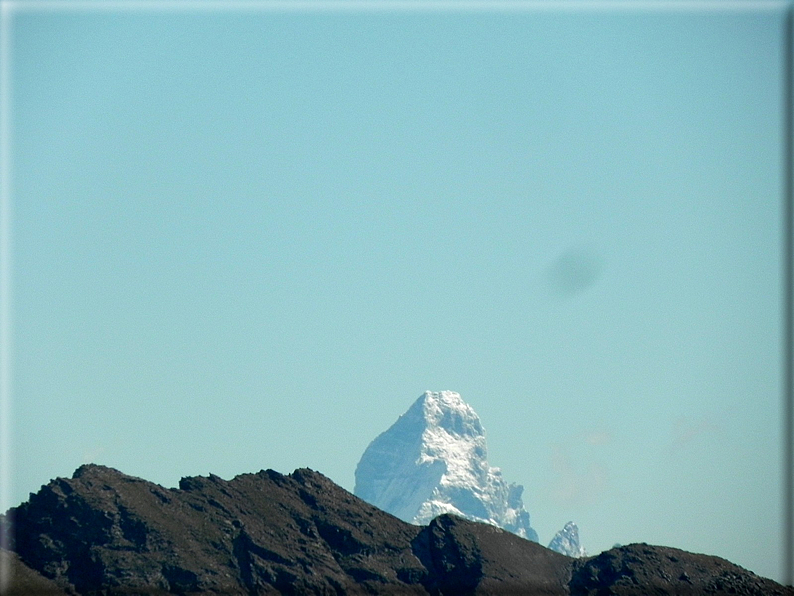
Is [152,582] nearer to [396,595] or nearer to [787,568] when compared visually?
[396,595]

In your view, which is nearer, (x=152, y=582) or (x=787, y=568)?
(x=787, y=568)

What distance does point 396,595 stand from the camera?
19950 cm

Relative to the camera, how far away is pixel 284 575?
199500 mm

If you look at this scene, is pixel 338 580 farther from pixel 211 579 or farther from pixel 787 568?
pixel 787 568

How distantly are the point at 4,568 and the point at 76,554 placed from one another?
10647mm

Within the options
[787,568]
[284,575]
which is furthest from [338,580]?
[787,568]

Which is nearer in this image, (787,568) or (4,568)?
(787,568)

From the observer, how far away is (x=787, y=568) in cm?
11469

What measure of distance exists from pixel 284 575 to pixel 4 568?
38055 millimetres

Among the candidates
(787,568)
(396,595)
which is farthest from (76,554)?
(787,568)

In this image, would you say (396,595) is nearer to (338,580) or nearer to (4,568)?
(338,580)

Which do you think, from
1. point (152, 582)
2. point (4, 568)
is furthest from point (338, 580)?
point (4, 568)

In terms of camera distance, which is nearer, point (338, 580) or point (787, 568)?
point (787, 568)

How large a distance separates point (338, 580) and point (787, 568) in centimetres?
9560
